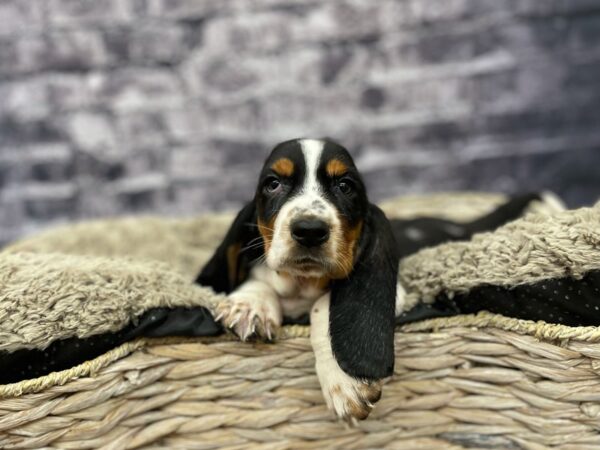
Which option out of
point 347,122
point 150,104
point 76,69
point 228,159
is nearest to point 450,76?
point 347,122

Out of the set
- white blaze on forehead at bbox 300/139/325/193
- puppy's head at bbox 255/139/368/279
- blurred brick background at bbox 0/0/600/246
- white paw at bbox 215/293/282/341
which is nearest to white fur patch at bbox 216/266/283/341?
white paw at bbox 215/293/282/341

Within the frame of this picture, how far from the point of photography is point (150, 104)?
381 cm

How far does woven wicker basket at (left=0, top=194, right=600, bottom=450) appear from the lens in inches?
66.9

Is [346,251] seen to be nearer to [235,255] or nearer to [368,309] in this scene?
[368,309]

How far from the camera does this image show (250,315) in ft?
5.81

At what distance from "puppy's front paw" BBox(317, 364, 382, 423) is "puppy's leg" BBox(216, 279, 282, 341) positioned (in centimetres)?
25

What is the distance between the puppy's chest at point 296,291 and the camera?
1.96 m

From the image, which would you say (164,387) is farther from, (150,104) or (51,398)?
(150,104)

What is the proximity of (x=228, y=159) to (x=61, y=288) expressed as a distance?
7.45 feet

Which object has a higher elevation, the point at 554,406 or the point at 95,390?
the point at 95,390

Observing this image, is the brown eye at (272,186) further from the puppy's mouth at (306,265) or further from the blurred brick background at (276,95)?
the blurred brick background at (276,95)

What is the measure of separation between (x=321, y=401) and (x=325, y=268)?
0.42 m

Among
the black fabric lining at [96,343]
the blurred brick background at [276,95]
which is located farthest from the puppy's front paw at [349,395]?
the blurred brick background at [276,95]

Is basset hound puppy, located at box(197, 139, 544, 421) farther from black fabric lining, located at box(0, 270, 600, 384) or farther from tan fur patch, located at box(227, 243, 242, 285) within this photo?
black fabric lining, located at box(0, 270, 600, 384)
